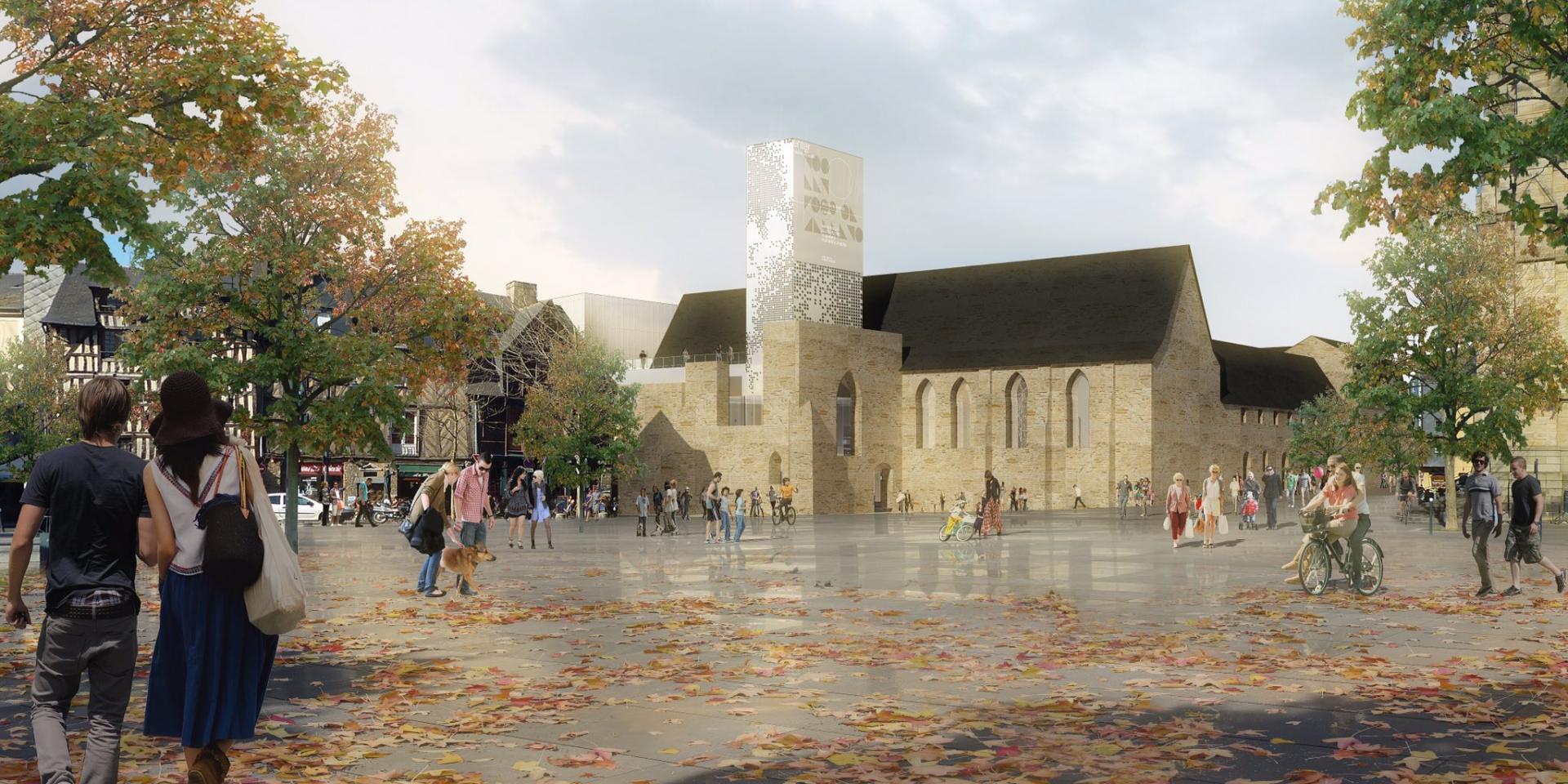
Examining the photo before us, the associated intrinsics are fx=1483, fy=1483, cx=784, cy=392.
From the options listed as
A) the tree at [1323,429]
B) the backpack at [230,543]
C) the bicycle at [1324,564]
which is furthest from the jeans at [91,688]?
the tree at [1323,429]

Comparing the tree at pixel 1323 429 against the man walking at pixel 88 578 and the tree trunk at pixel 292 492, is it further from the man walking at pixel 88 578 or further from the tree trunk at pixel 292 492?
the man walking at pixel 88 578

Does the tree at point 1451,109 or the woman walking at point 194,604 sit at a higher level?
the tree at point 1451,109

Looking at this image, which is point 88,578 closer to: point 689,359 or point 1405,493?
point 1405,493

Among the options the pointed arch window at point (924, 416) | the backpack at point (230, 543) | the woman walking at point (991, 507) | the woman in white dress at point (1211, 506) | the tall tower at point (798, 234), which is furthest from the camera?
the pointed arch window at point (924, 416)

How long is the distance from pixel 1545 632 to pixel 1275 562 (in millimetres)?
11640

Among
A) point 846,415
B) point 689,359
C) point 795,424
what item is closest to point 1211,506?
point 795,424

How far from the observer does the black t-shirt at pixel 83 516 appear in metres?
5.82

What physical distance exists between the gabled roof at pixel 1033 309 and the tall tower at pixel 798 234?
7.88 metres

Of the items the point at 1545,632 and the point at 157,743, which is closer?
the point at 157,743

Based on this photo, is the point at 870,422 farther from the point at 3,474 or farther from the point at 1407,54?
the point at 1407,54

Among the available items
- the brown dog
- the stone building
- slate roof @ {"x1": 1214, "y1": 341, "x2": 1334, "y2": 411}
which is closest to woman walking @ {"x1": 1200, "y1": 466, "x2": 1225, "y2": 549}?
the brown dog

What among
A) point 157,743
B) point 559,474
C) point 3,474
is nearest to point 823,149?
point 559,474

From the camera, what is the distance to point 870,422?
242 ft

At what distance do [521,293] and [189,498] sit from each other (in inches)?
3280
